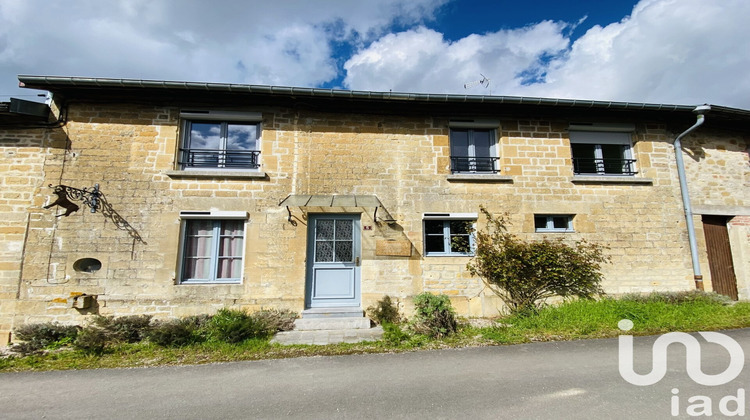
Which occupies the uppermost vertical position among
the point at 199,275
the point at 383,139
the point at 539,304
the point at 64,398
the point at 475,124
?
the point at 475,124

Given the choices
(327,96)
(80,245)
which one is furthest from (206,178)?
(327,96)

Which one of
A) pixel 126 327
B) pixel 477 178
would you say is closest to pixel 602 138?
pixel 477 178

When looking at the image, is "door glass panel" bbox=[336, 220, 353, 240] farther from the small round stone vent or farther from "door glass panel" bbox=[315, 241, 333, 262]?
the small round stone vent

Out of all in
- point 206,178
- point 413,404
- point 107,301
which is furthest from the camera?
point 206,178

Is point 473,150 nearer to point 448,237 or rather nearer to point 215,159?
point 448,237

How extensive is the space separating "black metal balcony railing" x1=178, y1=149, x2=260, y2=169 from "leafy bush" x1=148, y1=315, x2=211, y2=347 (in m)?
2.91

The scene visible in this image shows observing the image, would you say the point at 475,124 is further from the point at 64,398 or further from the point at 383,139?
the point at 64,398

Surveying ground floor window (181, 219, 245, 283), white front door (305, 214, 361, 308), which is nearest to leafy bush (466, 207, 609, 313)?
white front door (305, 214, 361, 308)

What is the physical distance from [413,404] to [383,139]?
15.6 ft

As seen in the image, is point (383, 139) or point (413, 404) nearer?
point (413, 404)

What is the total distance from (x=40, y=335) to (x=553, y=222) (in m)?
8.94

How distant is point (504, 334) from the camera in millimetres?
4871

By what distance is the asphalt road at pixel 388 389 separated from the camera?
285 cm

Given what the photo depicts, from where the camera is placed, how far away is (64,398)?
3238 mm
